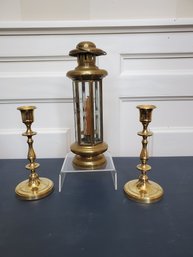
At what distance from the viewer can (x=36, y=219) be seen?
1.62 feet

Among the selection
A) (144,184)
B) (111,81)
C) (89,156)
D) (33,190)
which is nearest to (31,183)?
(33,190)

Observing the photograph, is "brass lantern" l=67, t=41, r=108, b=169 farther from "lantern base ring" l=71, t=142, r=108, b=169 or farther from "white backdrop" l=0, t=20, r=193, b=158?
"white backdrop" l=0, t=20, r=193, b=158

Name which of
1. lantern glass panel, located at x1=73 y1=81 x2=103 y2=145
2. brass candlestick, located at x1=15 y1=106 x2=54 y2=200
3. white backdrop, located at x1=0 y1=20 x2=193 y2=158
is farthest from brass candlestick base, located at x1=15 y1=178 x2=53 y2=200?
white backdrop, located at x1=0 y1=20 x2=193 y2=158

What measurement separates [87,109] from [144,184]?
241mm

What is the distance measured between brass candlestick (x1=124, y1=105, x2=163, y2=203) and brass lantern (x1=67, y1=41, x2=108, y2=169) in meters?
0.12

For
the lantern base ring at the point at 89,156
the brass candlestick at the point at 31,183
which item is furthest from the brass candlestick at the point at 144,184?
the brass candlestick at the point at 31,183

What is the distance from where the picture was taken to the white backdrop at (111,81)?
2.55 feet

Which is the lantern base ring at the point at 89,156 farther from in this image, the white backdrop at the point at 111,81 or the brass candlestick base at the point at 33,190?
the white backdrop at the point at 111,81

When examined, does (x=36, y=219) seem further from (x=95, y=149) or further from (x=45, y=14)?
(x=45, y=14)

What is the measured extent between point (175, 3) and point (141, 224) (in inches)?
27.2

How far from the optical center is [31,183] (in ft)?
1.99

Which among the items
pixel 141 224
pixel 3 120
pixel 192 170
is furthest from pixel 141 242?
pixel 3 120

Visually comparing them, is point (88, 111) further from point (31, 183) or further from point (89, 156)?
point (31, 183)

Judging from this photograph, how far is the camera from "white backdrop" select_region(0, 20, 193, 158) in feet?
2.55
